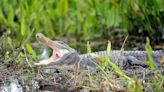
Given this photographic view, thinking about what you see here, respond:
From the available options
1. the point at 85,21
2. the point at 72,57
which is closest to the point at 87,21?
the point at 85,21

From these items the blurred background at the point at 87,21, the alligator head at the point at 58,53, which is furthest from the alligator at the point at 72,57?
the blurred background at the point at 87,21

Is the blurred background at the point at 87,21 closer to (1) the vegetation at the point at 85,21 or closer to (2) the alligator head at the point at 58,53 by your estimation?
(1) the vegetation at the point at 85,21

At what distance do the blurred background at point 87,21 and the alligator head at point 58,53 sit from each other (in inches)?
54.4

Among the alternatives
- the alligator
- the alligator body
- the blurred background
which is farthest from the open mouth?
the blurred background

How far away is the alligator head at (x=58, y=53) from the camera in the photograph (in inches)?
203

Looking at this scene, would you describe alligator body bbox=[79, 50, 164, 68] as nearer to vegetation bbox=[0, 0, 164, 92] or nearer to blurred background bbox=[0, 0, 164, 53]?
vegetation bbox=[0, 0, 164, 92]

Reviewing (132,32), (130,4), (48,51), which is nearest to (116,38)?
(132,32)

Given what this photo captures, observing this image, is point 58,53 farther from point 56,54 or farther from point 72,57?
point 72,57

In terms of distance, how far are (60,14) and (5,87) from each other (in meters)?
4.27

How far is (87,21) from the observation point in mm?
8469

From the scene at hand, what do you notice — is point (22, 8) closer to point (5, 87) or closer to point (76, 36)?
point (76, 36)

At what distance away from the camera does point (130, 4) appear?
7348 millimetres

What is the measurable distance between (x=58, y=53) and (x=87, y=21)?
318 centimetres

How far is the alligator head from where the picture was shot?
5168 millimetres
